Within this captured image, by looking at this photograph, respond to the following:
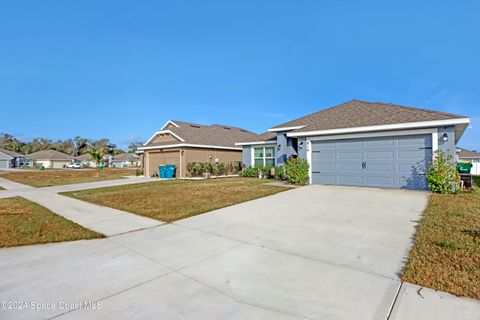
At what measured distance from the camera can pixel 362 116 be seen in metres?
12.4

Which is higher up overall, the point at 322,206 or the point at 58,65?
the point at 58,65

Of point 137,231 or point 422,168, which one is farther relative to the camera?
point 422,168

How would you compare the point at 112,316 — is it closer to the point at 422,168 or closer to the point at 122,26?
the point at 422,168

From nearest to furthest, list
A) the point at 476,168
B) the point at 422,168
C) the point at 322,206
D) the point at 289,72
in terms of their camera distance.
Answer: the point at 322,206, the point at 422,168, the point at 289,72, the point at 476,168

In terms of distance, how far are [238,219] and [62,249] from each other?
149 inches

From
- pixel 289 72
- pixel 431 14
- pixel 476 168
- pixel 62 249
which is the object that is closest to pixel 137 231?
pixel 62 249

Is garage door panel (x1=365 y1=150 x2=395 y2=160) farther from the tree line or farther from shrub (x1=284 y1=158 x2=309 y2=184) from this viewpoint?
the tree line

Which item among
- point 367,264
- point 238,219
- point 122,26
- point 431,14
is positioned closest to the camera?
point 367,264

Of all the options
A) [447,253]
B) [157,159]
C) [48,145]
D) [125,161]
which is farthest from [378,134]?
[48,145]

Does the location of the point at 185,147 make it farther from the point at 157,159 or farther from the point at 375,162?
the point at 375,162

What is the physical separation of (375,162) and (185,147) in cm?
1381

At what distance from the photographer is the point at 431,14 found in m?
11.1

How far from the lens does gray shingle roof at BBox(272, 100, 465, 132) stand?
1049 centimetres

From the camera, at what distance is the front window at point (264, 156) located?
17.9 m
